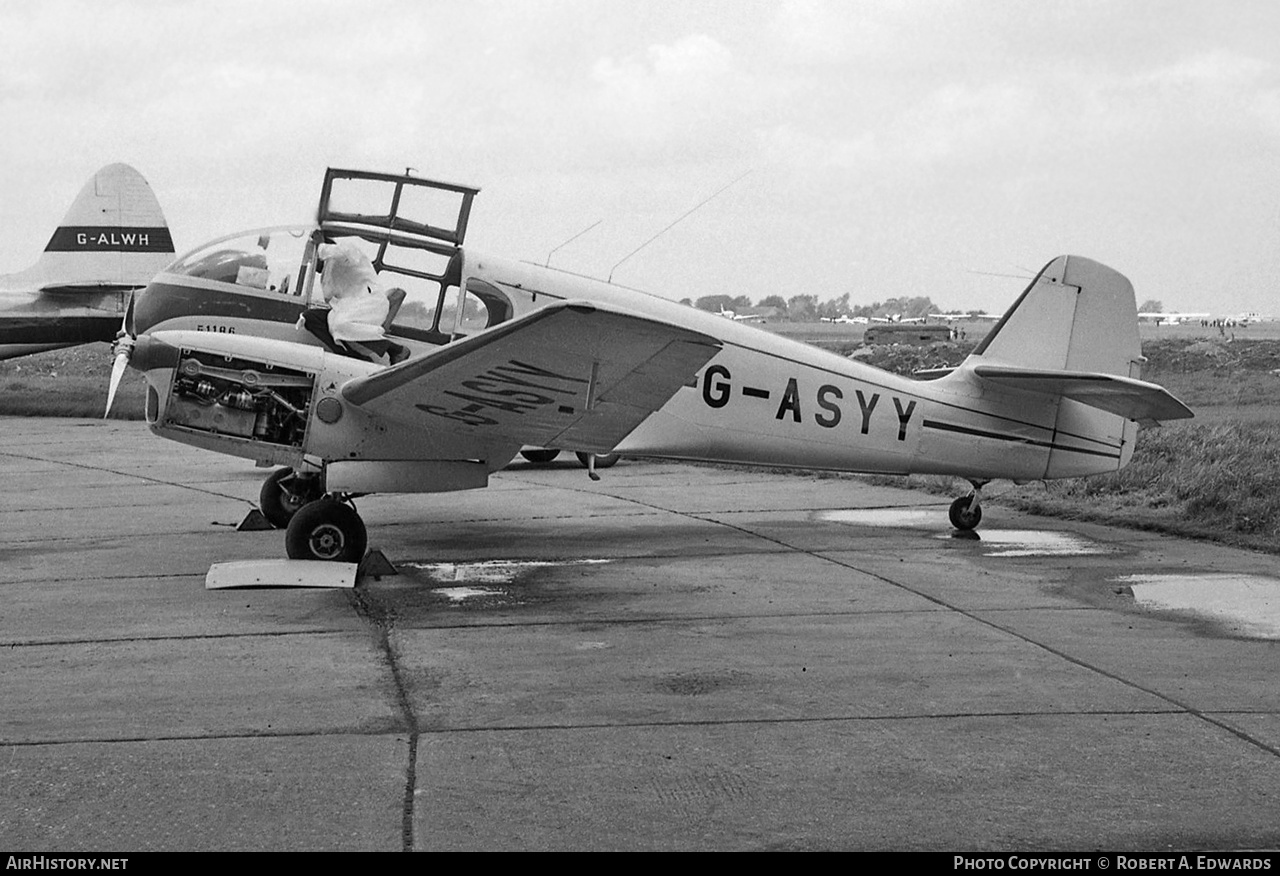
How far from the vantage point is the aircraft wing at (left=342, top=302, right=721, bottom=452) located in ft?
25.5

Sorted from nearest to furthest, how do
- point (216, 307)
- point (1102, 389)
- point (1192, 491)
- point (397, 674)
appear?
point (397, 674) → point (216, 307) → point (1102, 389) → point (1192, 491)

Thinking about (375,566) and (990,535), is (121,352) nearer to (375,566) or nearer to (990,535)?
(375,566)

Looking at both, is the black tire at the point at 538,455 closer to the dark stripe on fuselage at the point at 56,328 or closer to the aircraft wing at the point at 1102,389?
the aircraft wing at the point at 1102,389

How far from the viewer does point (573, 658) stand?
672 cm

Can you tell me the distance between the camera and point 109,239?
27047mm

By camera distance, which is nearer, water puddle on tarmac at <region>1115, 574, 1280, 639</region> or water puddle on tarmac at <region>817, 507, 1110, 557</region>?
water puddle on tarmac at <region>1115, 574, 1280, 639</region>

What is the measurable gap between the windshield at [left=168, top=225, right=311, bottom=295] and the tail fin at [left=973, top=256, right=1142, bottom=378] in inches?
238

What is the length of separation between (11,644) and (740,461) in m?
5.96

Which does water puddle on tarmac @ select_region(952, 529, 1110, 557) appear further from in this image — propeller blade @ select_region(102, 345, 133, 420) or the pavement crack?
propeller blade @ select_region(102, 345, 133, 420)

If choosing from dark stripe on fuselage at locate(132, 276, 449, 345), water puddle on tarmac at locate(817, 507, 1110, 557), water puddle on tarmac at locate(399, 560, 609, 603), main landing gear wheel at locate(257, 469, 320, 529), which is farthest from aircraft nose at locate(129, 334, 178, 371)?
water puddle on tarmac at locate(817, 507, 1110, 557)

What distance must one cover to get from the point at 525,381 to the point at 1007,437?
503cm

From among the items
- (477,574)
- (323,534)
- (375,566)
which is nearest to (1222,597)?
(477,574)
